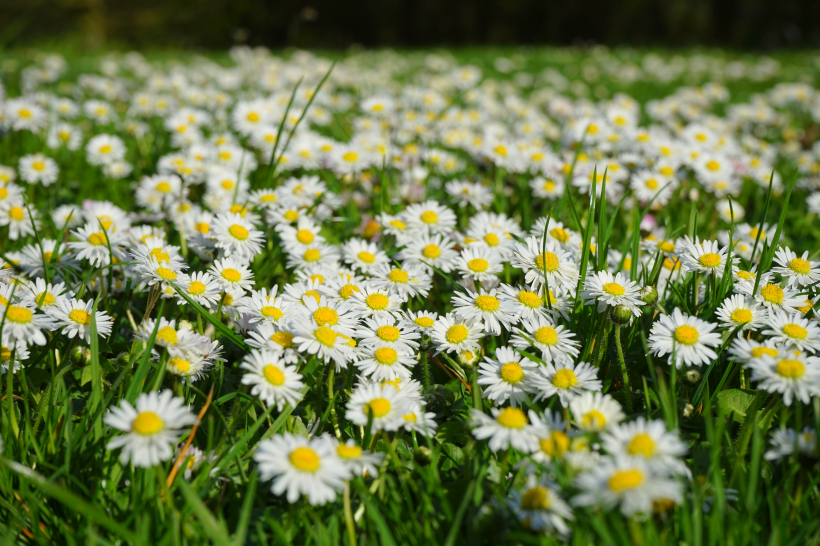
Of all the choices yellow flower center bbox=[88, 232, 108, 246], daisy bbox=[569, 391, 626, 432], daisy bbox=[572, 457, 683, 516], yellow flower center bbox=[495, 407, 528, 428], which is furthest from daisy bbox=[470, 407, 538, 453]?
yellow flower center bbox=[88, 232, 108, 246]

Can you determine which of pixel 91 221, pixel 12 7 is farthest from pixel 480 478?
pixel 12 7

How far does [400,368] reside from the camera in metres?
1.52

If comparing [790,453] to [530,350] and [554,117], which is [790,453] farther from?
[554,117]

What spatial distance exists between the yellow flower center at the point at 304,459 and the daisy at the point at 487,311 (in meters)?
0.65

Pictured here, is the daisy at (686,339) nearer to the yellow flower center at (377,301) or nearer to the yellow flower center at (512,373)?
the yellow flower center at (512,373)

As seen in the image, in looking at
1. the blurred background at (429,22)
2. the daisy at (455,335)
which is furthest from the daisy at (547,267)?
the blurred background at (429,22)

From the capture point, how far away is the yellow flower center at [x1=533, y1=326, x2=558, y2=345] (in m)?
1.57

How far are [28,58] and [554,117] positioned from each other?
5.96 meters

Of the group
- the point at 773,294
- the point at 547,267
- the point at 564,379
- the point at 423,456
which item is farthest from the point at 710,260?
the point at 423,456

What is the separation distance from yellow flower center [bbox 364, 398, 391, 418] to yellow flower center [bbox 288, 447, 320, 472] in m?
0.19

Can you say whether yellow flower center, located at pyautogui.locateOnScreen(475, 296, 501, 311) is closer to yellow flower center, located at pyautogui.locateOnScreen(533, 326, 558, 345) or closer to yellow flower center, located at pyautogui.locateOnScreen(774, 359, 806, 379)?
yellow flower center, located at pyautogui.locateOnScreen(533, 326, 558, 345)

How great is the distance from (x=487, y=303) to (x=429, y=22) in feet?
72.5

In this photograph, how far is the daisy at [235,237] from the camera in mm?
1942

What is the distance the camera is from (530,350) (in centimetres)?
165
